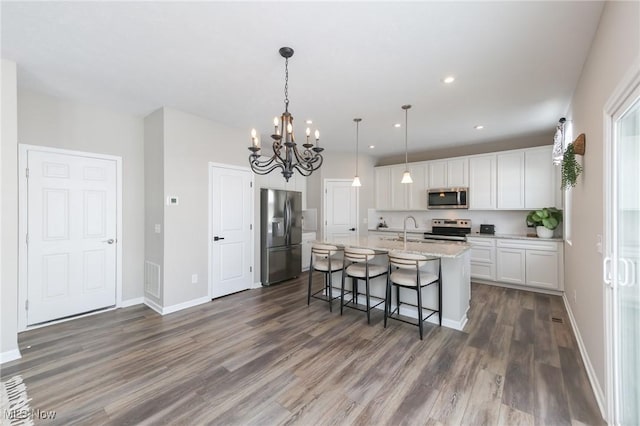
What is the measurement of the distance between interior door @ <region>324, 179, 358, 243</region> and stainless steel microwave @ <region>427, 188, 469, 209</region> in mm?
1596

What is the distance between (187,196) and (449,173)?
4.78m

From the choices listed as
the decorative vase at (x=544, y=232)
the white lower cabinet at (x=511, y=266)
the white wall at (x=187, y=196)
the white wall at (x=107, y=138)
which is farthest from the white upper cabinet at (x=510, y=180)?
the white wall at (x=107, y=138)

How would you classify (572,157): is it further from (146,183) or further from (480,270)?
(146,183)

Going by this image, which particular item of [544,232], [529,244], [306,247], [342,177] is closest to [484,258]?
[529,244]

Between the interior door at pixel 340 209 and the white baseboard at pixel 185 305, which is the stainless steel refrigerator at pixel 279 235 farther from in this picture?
the white baseboard at pixel 185 305

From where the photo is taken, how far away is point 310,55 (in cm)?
237

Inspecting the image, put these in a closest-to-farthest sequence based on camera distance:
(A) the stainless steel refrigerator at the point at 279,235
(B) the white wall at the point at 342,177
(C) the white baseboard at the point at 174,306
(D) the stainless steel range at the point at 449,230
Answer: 1. (C) the white baseboard at the point at 174,306
2. (A) the stainless steel refrigerator at the point at 279,235
3. (D) the stainless steel range at the point at 449,230
4. (B) the white wall at the point at 342,177

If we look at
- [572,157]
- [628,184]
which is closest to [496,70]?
[572,157]

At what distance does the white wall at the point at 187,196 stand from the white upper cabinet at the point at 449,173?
410cm

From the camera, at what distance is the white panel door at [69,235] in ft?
10.3

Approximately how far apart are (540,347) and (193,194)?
4.43 m

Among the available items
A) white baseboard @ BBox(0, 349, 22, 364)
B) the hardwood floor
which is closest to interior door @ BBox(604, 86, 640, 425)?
the hardwood floor

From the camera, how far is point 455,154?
5750 millimetres

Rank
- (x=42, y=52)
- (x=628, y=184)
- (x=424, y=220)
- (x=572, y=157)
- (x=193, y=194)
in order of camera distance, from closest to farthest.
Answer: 1. (x=628, y=184)
2. (x=42, y=52)
3. (x=572, y=157)
4. (x=193, y=194)
5. (x=424, y=220)
